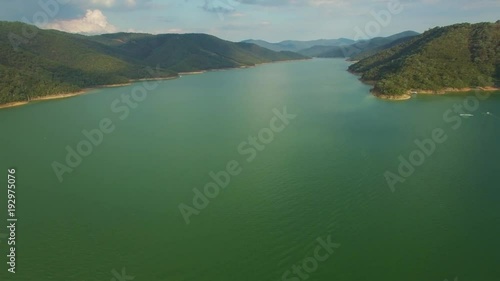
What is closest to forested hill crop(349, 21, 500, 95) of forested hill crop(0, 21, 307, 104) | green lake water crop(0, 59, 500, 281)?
green lake water crop(0, 59, 500, 281)

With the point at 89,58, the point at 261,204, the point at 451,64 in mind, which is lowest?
the point at 261,204

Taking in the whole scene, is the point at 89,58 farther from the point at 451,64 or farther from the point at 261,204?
the point at 261,204

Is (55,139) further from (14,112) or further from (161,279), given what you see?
(161,279)

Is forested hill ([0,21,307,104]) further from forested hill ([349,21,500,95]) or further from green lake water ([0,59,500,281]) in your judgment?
forested hill ([349,21,500,95])

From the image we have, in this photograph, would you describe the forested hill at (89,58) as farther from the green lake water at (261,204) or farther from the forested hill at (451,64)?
the forested hill at (451,64)

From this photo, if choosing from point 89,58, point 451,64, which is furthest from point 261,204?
point 89,58

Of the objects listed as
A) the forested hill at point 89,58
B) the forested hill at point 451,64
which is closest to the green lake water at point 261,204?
the forested hill at point 451,64

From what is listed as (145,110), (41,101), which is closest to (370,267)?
(145,110)
